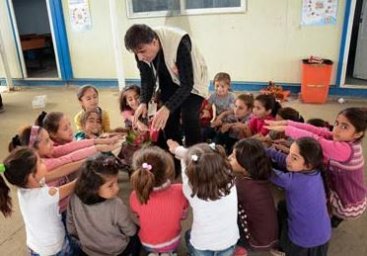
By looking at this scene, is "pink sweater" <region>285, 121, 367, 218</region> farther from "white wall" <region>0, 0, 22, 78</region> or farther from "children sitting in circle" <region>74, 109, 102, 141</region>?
"white wall" <region>0, 0, 22, 78</region>

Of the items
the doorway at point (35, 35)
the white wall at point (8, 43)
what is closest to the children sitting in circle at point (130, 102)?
the white wall at point (8, 43)

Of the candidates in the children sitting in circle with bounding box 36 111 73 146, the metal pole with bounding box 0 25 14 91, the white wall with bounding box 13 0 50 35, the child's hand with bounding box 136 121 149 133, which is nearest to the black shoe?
the child's hand with bounding box 136 121 149 133

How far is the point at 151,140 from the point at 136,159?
85 centimetres

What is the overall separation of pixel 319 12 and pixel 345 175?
301 centimetres

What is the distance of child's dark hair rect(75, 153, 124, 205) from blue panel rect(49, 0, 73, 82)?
425cm

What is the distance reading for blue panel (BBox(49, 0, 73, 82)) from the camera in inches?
199

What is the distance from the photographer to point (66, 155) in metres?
1.79

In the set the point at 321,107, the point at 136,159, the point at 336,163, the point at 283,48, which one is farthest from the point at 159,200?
the point at 283,48

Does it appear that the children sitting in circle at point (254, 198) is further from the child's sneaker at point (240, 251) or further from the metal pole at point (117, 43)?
the metal pole at point (117, 43)

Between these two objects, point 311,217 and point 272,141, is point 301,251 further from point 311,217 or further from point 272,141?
point 272,141

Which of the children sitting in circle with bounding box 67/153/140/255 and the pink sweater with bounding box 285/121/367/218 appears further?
the pink sweater with bounding box 285/121/367/218

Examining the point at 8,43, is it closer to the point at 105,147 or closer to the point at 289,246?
the point at 105,147

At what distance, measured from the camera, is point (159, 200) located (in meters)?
1.47

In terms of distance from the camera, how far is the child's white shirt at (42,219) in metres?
1.43
